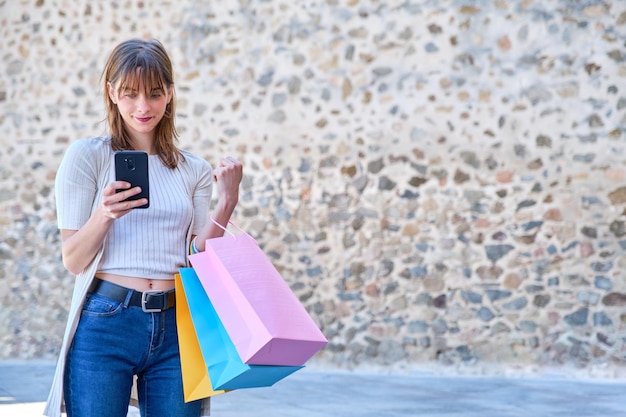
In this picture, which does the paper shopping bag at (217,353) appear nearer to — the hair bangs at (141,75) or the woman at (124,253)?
the woman at (124,253)

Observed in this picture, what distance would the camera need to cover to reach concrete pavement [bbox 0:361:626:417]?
5262 mm

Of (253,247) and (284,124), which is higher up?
(284,124)

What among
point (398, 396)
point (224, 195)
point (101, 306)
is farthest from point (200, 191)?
point (398, 396)

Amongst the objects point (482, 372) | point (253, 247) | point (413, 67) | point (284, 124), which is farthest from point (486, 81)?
point (253, 247)

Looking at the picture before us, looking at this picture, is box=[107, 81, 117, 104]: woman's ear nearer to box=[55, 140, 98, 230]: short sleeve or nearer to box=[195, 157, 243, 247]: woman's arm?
box=[55, 140, 98, 230]: short sleeve

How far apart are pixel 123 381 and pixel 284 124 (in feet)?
18.2

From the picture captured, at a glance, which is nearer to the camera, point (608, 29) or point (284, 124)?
point (608, 29)

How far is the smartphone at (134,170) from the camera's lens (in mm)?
1793

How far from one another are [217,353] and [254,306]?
144 mm

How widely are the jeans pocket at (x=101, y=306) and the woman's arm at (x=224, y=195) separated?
223 millimetres

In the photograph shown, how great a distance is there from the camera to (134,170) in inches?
71.0

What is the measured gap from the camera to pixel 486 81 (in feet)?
22.6

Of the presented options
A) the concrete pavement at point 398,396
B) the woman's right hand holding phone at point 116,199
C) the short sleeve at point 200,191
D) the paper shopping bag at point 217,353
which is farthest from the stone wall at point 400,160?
the woman's right hand holding phone at point 116,199

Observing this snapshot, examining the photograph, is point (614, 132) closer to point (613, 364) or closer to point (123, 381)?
point (613, 364)
